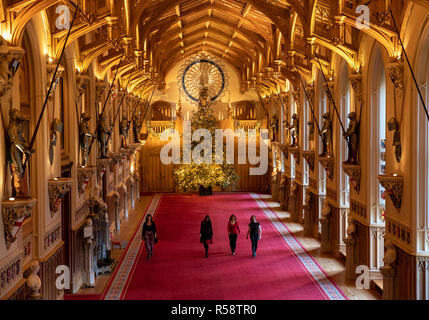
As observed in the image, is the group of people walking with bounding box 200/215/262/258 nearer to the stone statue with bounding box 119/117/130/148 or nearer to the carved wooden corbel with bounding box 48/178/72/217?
the carved wooden corbel with bounding box 48/178/72/217

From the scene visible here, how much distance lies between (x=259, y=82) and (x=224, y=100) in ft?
21.0

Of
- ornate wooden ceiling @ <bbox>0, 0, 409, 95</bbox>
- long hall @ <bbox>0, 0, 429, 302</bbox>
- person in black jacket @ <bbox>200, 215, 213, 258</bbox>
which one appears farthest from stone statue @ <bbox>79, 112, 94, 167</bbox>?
person in black jacket @ <bbox>200, 215, 213, 258</bbox>

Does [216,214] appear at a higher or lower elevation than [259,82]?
lower

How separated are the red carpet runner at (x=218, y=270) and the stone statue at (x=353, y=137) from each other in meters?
2.79

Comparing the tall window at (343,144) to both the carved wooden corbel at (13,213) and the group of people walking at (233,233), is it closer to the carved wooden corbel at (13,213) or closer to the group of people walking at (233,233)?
the group of people walking at (233,233)

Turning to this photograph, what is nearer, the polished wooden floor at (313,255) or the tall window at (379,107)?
the polished wooden floor at (313,255)

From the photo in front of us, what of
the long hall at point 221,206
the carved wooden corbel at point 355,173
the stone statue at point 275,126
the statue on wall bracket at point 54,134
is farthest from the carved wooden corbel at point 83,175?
the stone statue at point 275,126

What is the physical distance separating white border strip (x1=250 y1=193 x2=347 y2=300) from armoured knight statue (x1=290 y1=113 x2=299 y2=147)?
2993 mm

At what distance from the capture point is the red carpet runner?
11.2 m

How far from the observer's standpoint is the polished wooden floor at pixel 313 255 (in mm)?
11406

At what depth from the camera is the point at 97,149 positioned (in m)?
14.5

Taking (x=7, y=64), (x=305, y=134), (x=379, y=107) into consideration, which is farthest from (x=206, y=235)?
(x=7, y=64)
